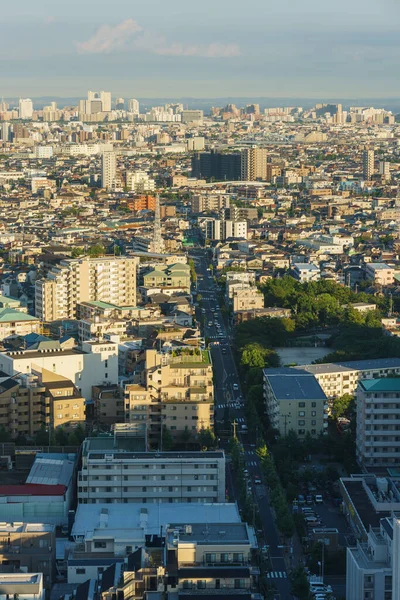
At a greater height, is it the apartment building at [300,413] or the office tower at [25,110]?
the office tower at [25,110]

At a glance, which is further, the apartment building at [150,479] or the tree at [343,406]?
the tree at [343,406]

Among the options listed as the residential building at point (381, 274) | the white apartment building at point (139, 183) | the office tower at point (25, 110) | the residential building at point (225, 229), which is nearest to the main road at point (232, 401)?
the residential building at point (381, 274)

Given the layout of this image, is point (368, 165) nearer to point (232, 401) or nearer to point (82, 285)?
point (82, 285)

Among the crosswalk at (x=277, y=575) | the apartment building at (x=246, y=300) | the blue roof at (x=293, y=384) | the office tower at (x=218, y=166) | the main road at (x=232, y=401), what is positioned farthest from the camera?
the office tower at (x=218, y=166)

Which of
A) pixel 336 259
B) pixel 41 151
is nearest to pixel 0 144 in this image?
pixel 41 151

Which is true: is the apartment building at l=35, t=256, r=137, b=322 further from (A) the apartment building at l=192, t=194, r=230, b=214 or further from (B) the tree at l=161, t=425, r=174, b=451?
(A) the apartment building at l=192, t=194, r=230, b=214

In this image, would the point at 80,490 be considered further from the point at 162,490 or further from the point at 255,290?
the point at 255,290

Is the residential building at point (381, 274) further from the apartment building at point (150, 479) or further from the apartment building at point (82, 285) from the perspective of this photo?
the apartment building at point (150, 479)

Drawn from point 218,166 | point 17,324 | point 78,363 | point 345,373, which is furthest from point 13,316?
point 218,166
